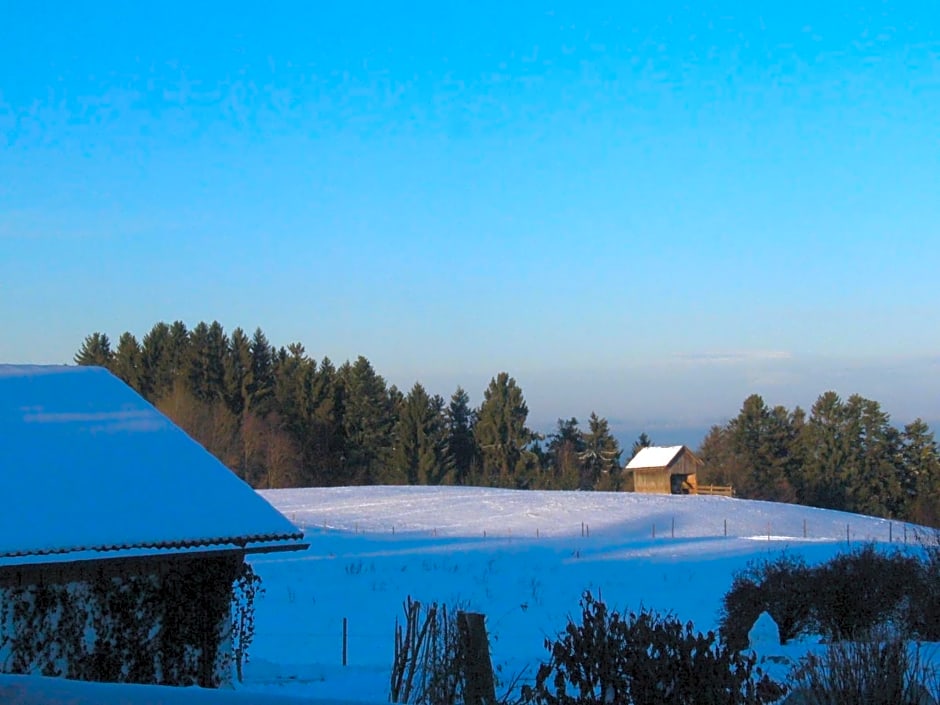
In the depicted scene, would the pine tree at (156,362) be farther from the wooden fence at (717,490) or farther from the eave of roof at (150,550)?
the eave of roof at (150,550)

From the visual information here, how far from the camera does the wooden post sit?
8.54 m

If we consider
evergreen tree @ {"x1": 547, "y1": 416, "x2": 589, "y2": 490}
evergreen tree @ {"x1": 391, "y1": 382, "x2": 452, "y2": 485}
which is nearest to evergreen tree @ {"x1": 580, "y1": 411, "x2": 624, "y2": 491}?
evergreen tree @ {"x1": 547, "y1": 416, "x2": 589, "y2": 490}

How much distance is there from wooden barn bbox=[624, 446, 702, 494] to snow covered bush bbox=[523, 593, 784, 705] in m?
66.5

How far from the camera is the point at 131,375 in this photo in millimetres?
80312

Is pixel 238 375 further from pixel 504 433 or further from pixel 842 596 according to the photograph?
pixel 842 596

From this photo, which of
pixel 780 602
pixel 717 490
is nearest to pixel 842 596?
pixel 780 602

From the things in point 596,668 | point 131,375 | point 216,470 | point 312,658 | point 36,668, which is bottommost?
point 312,658

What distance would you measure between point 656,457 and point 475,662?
67449 millimetres

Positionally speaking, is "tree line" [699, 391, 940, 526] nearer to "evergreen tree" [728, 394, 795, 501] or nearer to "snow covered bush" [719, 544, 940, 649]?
"evergreen tree" [728, 394, 795, 501]

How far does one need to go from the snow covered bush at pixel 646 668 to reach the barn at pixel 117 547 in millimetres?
6258

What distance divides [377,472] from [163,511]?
222 ft

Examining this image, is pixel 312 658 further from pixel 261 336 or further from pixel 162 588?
pixel 261 336

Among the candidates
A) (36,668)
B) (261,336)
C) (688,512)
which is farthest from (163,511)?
(261,336)

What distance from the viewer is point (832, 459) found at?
79.7 m
